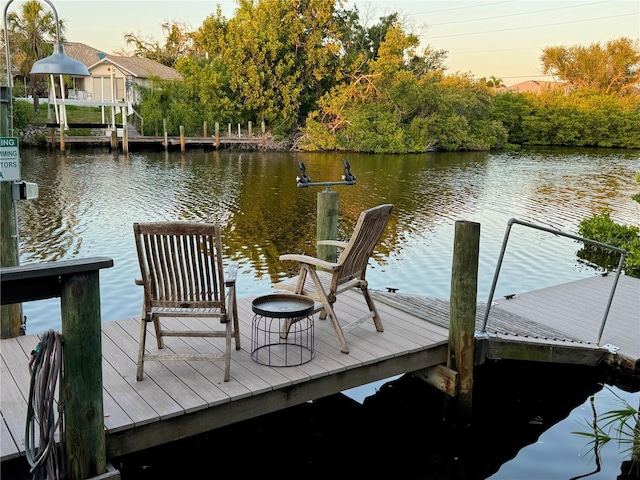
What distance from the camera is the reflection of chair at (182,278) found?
155 inches

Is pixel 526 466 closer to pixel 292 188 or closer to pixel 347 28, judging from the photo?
pixel 292 188

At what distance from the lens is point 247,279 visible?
9.45 m

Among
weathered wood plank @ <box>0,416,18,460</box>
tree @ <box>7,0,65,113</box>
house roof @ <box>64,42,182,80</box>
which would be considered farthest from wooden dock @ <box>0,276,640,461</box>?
house roof @ <box>64,42,182,80</box>

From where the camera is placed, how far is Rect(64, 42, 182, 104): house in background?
3941cm

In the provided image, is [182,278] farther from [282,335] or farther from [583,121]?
[583,121]

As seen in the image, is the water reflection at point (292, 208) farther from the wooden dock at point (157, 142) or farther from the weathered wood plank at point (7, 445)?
the weathered wood plank at point (7, 445)

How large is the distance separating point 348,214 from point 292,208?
1.51 m

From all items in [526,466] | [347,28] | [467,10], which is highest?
[467,10]

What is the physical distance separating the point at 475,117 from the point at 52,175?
30161 mm

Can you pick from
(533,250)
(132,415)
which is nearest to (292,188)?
(533,250)

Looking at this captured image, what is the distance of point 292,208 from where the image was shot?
52.8 ft

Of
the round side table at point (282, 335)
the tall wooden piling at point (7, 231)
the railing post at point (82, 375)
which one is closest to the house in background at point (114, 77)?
the tall wooden piling at point (7, 231)

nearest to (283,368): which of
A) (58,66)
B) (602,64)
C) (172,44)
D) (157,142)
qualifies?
(58,66)

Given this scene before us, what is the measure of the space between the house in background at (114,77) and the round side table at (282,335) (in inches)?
1435
